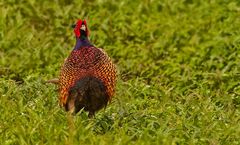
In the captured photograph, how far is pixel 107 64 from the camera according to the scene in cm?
745

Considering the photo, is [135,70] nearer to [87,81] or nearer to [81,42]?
[81,42]

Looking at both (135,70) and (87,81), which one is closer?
(87,81)

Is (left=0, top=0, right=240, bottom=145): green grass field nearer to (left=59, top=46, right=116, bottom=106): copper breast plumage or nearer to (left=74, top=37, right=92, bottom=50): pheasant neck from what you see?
(left=59, top=46, right=116, bottom=106): copper breast plumage

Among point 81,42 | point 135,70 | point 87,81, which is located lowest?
point 135,70

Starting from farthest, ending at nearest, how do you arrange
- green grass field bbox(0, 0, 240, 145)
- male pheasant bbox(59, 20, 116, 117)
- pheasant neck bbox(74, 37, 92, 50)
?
pheasant neck bbox(74, 37, 92, 50) < male pheasant bbox(59, 20, 116, 117) < green grass field bbox(0, 0, 240, 145)

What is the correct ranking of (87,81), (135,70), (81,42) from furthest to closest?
(135,70)
(81,42)
(87,81)

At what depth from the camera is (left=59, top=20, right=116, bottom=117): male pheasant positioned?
7270mm

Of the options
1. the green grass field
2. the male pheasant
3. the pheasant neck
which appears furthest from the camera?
the pheasant neck

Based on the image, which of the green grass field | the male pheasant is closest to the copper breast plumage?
the male pheasant

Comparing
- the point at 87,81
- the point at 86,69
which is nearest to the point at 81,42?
the point at 86,69

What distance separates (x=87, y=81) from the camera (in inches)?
286

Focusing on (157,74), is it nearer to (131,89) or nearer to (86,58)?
(131,89)

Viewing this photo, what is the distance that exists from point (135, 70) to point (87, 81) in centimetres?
302

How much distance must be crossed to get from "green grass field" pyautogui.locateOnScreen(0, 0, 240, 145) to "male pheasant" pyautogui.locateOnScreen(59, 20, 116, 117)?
0.51ft
